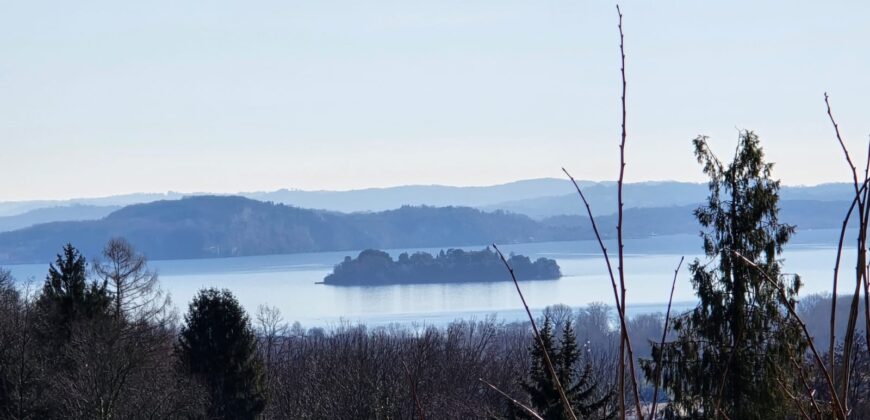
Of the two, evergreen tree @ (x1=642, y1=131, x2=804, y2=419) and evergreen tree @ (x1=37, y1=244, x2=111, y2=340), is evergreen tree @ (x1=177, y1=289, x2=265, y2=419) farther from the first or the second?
evergreen tree @ (x1=642, y1=131, x2=804, y2=419)

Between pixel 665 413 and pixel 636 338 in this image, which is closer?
pixel 665 413

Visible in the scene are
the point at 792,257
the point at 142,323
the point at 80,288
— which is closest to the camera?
the point at 80,288

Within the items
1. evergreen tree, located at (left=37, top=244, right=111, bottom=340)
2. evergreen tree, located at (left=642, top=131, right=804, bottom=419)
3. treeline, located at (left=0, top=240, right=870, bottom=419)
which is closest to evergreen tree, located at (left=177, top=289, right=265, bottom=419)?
treeline, located at (left=0, top=240, right=870, bottom=419)

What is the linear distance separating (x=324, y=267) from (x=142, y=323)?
138620mm

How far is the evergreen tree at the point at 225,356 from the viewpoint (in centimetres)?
2139

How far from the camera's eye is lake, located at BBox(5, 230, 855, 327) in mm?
89125

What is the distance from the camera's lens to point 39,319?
2214cm

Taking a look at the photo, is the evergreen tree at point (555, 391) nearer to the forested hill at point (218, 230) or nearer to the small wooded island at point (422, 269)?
the small wooded island at point (422, 269)

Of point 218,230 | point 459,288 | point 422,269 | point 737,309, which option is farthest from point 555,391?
point 218,230

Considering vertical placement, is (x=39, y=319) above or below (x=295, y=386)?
above

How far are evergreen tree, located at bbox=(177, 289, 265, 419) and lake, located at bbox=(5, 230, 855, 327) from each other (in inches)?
1859

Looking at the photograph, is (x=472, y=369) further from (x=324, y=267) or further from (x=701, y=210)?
(x=324, y=267)

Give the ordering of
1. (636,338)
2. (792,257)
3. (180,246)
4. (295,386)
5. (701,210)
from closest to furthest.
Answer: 1. (701,210)
2. (295,386)
3. (636,338)
4. (792,257)
5. (180,246)

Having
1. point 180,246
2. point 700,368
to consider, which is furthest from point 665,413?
point 180,246
